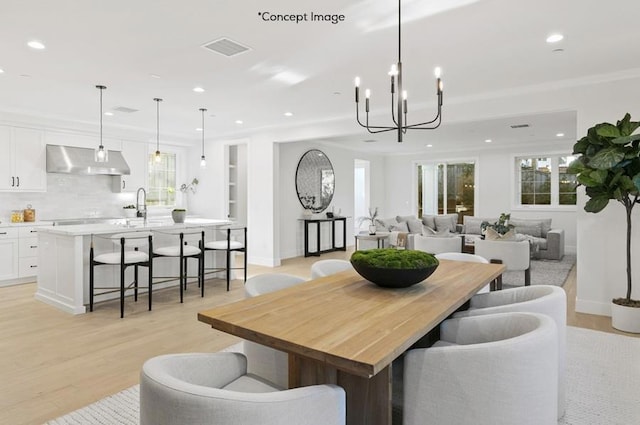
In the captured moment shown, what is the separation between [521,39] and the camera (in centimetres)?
333

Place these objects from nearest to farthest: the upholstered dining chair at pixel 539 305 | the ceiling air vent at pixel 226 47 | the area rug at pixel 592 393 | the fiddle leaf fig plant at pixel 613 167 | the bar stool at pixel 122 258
Result: the upholstered dining chair at pixel 539 305
the area rug at pixel 592 393
the ceiling air vent at pixel 226 47
the fiddle leaf fig plant at pixel 613 167
the bar stool at pixel 122 258

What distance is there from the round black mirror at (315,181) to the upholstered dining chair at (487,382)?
6.98 metres

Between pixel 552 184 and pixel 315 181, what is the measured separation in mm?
5574

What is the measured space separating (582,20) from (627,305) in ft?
8.86

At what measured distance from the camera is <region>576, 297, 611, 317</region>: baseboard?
4.31 metres

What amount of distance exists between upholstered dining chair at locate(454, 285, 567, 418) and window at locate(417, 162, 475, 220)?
8492 millimetres

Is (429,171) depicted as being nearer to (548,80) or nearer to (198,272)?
(548,80)

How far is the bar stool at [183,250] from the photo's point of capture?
493cm

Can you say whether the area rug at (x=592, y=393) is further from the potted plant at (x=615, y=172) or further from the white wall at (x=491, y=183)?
the white wall at (x=491, y=183)

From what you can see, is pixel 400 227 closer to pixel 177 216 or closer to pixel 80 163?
pixel 177 216

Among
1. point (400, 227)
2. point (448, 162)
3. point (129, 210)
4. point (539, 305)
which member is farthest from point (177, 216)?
point (448, 162)

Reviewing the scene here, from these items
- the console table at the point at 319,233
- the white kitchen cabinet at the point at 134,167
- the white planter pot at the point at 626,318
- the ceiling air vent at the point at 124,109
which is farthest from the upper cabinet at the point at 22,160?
the white planter pot at the point at 626,318

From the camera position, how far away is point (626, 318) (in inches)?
151

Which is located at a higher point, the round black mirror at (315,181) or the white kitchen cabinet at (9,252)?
the round black mirror at (315,181)
